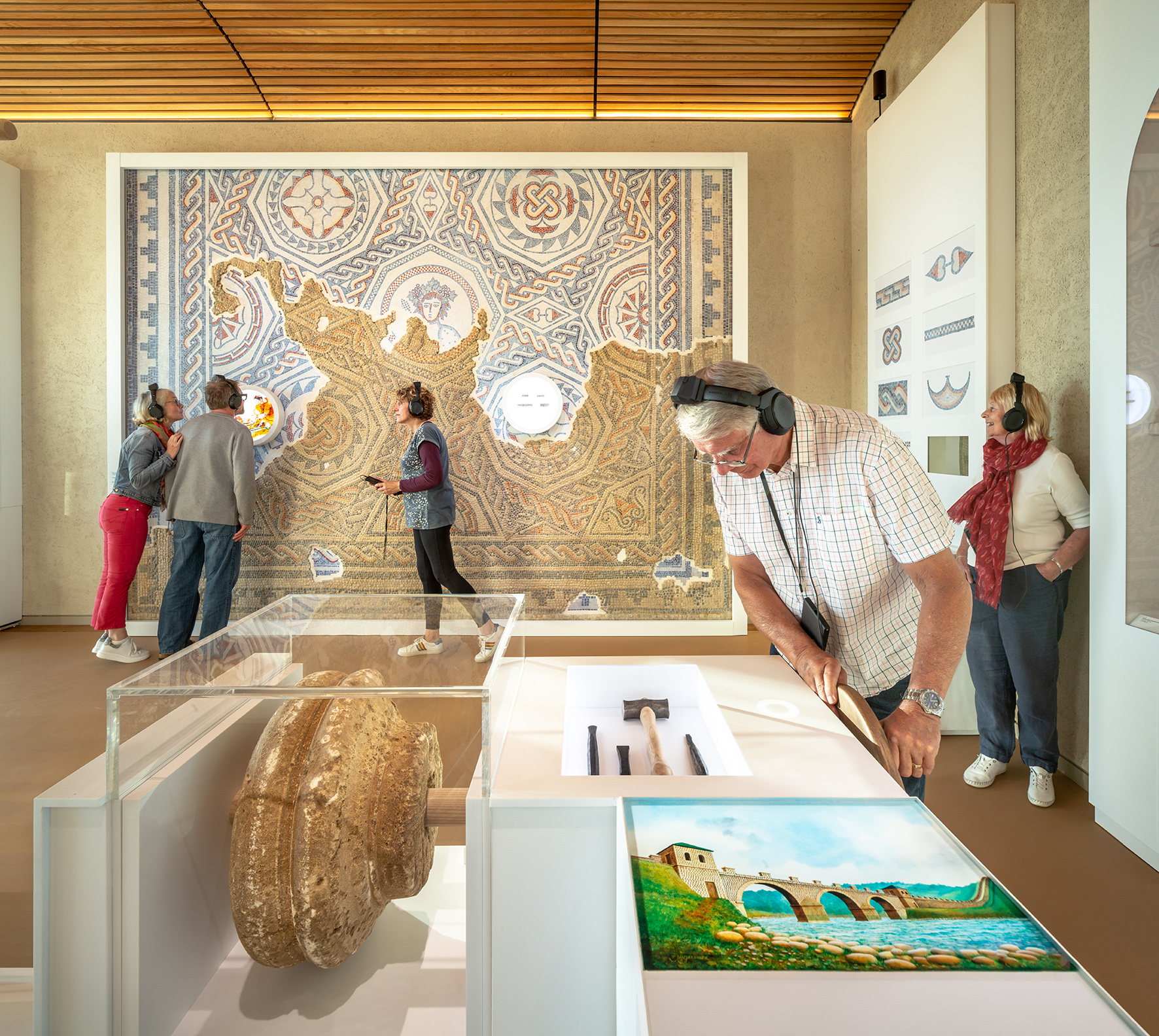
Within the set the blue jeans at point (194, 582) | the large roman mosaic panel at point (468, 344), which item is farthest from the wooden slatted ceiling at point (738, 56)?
the blue jeans at point (194, 582)

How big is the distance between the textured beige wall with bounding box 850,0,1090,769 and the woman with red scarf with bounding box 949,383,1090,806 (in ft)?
0.37

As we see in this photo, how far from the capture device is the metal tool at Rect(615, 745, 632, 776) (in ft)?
4.78

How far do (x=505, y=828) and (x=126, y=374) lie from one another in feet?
19.1

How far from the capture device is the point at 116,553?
16.9 ft

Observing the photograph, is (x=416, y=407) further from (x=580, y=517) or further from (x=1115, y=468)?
(x=1115, y=468)

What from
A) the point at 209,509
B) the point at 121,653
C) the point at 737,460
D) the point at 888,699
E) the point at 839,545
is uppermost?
the point at 737,460

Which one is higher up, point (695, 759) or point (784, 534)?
point (784, 534)

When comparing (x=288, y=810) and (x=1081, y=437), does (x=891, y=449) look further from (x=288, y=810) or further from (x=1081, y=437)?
(x=1081, y=437)

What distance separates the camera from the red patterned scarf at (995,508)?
3.14 metres

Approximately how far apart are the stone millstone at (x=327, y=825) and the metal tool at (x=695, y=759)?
50 cm

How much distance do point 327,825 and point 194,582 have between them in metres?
4.43

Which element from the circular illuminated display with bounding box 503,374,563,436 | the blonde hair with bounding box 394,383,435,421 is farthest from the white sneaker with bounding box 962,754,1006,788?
the blonde hair with bounding box 394,383,435,421

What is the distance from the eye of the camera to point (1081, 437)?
3.17 metres

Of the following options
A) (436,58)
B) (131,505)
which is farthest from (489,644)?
(436,58)
